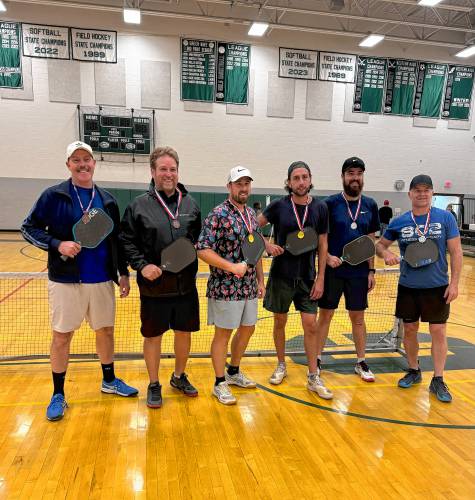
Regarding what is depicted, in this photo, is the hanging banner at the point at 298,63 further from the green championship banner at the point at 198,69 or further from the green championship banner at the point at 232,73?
the green championship banner at the point at 198,69

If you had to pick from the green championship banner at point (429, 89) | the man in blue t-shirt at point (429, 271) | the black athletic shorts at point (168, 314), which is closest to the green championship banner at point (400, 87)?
the green championship banner at point (429, 89)

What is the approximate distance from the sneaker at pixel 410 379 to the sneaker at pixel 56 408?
10.4 feet

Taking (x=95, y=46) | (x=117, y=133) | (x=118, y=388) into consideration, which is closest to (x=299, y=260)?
(x=118, y=388)

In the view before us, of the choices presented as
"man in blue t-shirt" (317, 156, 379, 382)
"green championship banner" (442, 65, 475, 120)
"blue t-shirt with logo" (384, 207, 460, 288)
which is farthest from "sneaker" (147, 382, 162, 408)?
"green championship banner" (442, 65, 475, 120)

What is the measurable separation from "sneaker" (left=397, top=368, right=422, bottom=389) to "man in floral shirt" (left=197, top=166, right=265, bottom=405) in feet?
5.62

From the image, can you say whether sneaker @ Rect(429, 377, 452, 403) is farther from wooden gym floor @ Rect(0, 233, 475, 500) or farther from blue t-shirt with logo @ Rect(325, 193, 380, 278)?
blue t-shirt with logo @ Rect(325, 193, 380, 278)

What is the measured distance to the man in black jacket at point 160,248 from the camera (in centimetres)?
295

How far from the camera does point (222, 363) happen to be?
11.1 ft

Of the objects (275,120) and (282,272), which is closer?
(282,272)

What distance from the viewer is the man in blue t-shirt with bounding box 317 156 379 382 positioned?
3.58m

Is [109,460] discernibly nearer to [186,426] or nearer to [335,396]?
[186,426]

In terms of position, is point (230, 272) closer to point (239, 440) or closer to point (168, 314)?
point (168, 314)

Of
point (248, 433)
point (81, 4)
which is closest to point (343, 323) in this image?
point (248, 433)

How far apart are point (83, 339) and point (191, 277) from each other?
2.49 m
